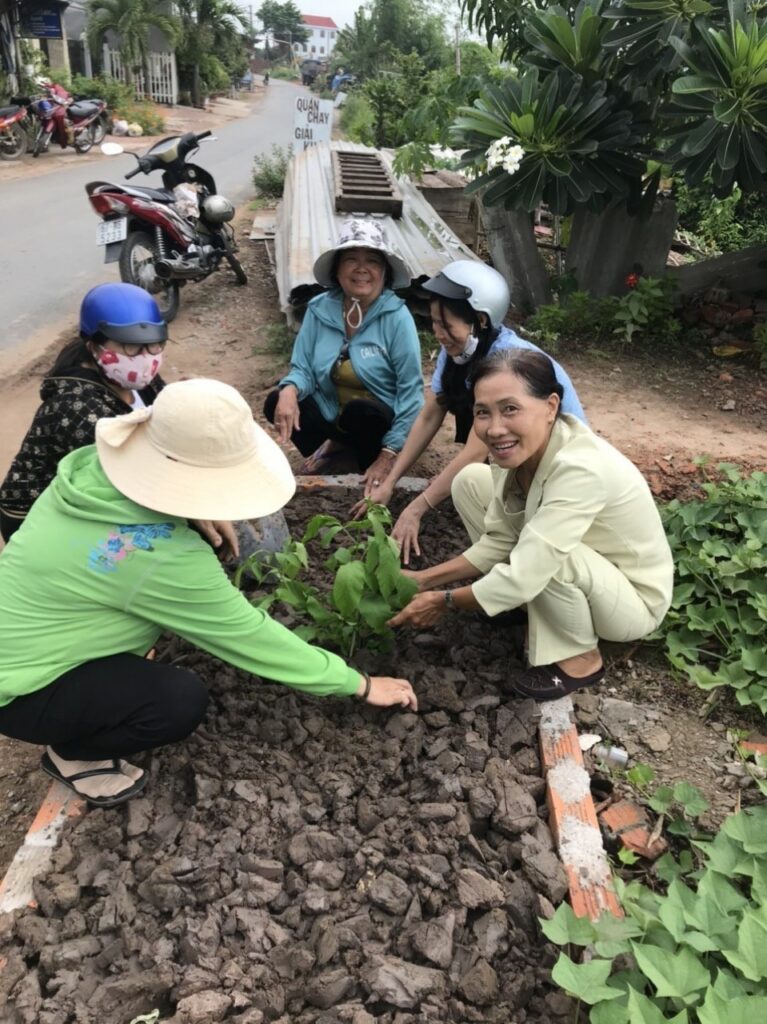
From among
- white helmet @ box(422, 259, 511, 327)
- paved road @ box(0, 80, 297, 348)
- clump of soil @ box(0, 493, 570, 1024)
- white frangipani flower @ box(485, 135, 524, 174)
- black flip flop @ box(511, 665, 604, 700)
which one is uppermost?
white frangipani flower @ box(485, 135, 524, 174)

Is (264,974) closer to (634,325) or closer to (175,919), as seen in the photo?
(175,919)

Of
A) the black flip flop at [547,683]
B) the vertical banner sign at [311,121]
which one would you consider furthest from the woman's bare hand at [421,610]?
the vertical banner sign at [311,121]

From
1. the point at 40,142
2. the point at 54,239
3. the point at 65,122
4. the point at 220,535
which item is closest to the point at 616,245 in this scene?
the point at 220,535

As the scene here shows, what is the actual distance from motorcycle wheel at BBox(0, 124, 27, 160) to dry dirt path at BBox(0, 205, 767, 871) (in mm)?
10283

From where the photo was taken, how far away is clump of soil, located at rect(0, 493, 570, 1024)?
1630mm

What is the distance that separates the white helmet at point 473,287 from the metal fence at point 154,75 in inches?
1150

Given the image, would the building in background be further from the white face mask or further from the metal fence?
the white face mask

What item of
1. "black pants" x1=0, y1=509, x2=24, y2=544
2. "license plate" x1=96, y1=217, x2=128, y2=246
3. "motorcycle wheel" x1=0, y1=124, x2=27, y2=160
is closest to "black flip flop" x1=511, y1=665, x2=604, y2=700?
"black pants" x1=0, y1=509, x2=24, y2=544

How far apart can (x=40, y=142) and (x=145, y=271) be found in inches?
450

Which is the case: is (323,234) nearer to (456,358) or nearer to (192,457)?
(456,358)

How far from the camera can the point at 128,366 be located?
2.79 m

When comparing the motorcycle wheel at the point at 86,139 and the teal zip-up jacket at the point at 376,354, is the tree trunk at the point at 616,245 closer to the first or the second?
the teal zip-up jacket at the point at 376,354

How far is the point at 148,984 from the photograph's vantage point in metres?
1.64

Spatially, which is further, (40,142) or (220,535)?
(40,142)
